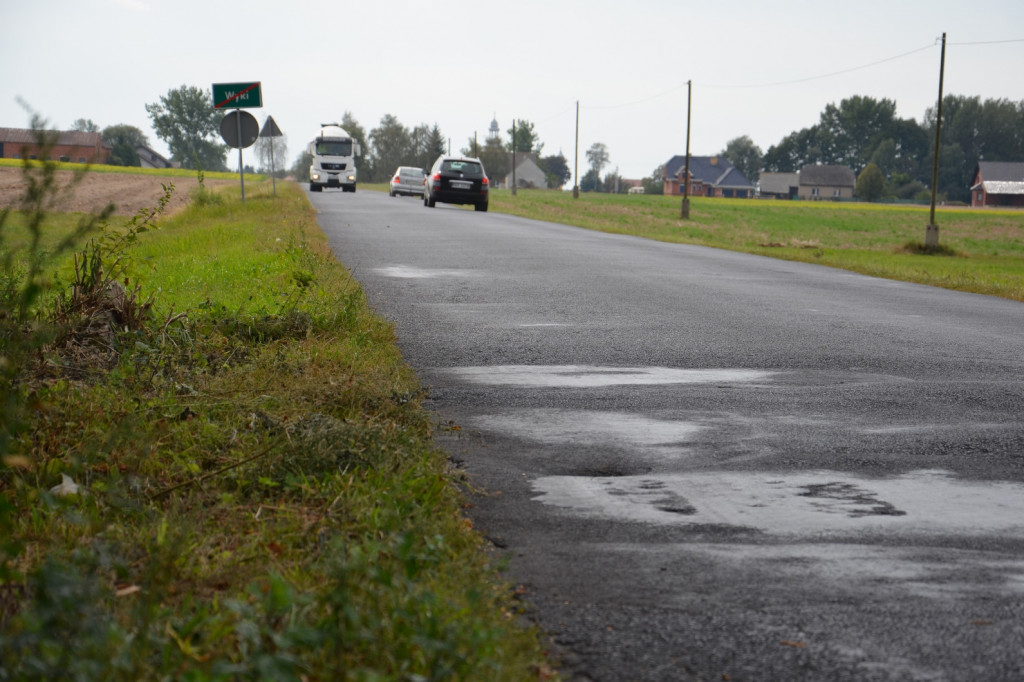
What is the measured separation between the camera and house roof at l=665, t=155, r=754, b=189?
575ft

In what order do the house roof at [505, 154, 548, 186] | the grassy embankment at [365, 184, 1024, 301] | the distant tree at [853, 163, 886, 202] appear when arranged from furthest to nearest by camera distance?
the house roof at [505, 154, 548, 186]
the distant tree at [853, 163, 886, 202]
the grassy embankment at [365, 184, 1024, 301]

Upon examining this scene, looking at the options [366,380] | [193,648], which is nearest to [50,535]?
[193,648]

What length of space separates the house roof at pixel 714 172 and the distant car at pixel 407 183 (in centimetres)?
12192

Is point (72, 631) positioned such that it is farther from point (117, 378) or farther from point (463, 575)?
point (117, 378)

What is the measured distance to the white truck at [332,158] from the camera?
53375mm

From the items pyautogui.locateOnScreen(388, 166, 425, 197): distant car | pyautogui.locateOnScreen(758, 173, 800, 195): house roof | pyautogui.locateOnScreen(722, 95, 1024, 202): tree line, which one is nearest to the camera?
pyautogui.locateOnScreen(388, 166, 425, 197): distant car

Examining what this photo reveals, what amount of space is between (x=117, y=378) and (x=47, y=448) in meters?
0.99

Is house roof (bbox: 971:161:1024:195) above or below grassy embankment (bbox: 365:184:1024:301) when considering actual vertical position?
above

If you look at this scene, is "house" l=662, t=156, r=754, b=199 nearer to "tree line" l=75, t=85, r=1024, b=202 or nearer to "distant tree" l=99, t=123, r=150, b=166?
"tree line" l=75, t=85, r=1024, b=202

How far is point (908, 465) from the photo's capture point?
499cm

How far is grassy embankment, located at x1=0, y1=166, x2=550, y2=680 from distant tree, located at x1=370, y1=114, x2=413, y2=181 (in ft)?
502

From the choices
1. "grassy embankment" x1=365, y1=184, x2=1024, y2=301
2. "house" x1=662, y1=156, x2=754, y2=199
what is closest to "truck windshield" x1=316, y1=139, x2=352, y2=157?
"grassy embankment" x1=365, y1=184, x2=1024, y2=301

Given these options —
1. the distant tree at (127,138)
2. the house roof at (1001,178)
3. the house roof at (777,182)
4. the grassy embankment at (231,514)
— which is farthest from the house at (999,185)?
the grassy embankment at (231,514)

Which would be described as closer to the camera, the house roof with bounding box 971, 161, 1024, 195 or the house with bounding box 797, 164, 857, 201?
the house roof with bounding box 971, 161, 1024, 195
